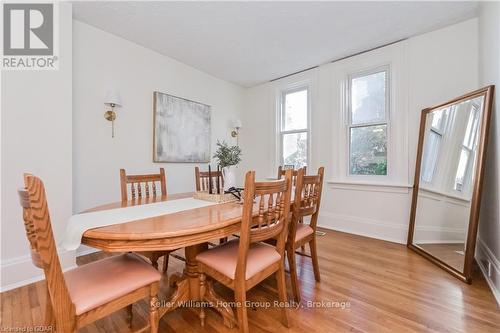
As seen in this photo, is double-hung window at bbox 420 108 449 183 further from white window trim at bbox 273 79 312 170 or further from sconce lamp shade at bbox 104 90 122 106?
sconce lamp shade at bbox 104 90 122 106

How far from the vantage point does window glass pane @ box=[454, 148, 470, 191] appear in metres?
2.13

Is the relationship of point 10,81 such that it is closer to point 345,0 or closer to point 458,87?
point 345,0

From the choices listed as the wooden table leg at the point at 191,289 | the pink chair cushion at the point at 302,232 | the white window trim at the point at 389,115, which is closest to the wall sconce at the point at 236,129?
the white window trim at the point at 389,115

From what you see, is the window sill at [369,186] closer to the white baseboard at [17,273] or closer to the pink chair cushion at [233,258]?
the pink chair cushion at [233,258]

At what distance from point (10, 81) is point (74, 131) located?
0.65 metres

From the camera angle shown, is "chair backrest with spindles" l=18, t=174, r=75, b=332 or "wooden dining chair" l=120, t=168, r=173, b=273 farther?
"wooden dining chair" l=120, t=168, r=173, b=273

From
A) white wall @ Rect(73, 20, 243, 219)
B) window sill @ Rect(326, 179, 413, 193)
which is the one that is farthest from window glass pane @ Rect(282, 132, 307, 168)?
white wall @ Rect(73, 20, 243, 219)

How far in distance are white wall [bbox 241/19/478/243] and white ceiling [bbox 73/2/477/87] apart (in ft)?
0.57

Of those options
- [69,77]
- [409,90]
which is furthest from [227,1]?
[409,90]

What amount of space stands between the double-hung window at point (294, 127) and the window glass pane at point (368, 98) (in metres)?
0.77

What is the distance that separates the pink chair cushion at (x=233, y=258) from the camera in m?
1.27

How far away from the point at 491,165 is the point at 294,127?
102 inches

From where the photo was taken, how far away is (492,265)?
Answer: 1841mm

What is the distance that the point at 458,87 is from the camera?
2.53 meters
